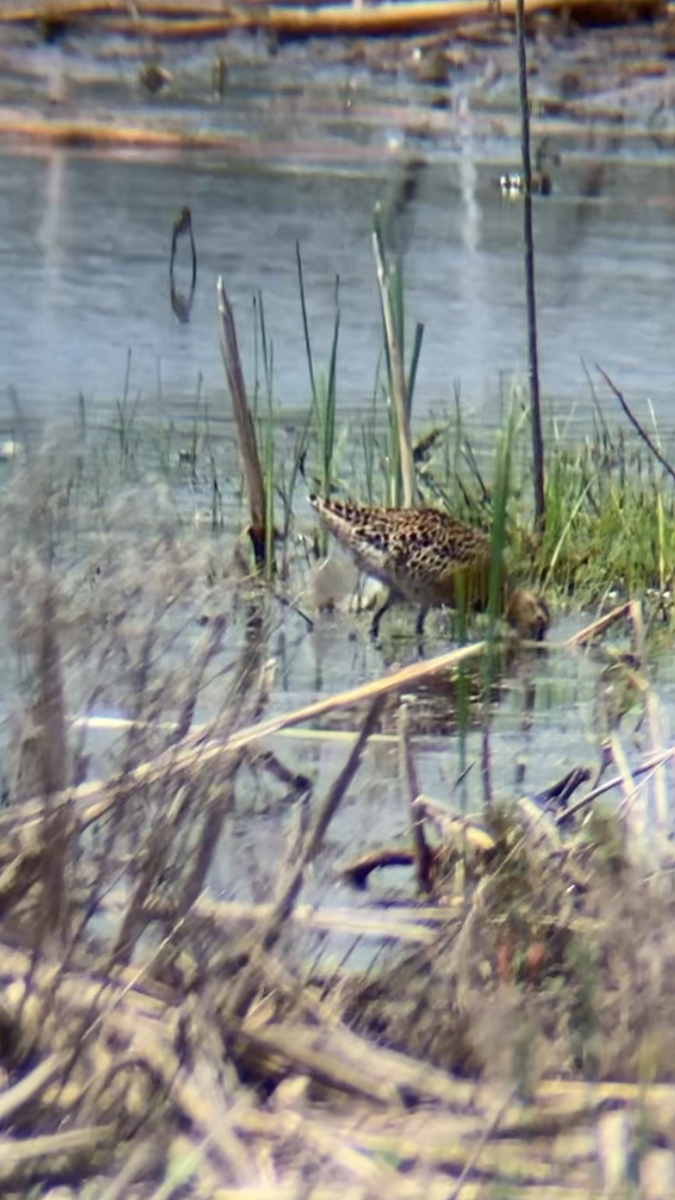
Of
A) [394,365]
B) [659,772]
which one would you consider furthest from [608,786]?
[394,365]

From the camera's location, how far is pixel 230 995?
2879mm

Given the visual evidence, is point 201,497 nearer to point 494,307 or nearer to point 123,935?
point 494,307

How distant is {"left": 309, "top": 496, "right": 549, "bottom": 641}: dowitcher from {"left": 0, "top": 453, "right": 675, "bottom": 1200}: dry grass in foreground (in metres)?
2.36

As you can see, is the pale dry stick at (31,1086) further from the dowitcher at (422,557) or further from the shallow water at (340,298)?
the dowitcher at (422,557)

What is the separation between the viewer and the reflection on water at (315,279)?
8.31 meters

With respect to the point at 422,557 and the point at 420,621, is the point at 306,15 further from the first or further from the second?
the point at 422,557

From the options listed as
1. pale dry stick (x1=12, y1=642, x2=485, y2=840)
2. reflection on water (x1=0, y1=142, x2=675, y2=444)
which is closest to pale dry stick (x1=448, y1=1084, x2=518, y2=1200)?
pale dry stick (x1=12, y1=642, x2=485, y2=840)

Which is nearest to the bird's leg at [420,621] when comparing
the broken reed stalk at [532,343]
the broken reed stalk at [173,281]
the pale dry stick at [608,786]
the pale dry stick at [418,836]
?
the broken reed stalk at [532,343]

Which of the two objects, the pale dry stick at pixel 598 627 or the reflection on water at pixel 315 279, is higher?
the reflection on water at pixel 315 279

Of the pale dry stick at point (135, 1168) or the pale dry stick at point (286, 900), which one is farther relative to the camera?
the pale dry stick at point (286, 900)

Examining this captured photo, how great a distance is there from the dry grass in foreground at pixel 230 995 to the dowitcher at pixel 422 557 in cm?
236

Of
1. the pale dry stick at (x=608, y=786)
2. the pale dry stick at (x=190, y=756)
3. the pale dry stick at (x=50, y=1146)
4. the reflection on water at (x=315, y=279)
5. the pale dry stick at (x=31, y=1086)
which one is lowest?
the pale dry stick at (x=50, y=1146)

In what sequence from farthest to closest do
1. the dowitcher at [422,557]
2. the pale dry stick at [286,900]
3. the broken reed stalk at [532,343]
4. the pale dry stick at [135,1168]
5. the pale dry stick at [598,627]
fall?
the broken reed stalk at [532,343], the dowitcher at [422,557], the pale dry stick at [598,627], the pale dry stick at [286,900], the pale dry stick at [135,1168]

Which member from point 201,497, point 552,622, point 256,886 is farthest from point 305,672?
point 256,886
